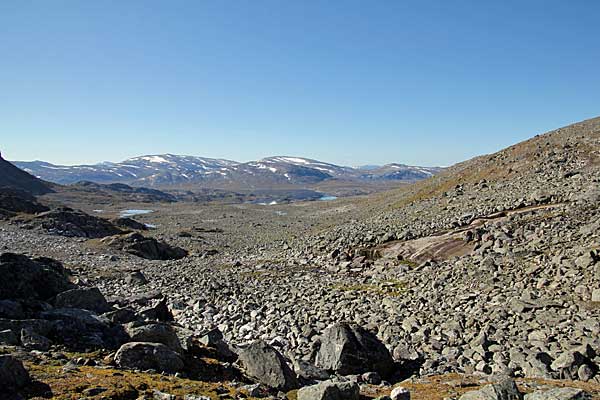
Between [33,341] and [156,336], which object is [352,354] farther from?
[33,341]

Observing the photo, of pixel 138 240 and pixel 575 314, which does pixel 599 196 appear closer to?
pixel 575 314

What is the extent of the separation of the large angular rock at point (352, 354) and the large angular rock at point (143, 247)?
117ft

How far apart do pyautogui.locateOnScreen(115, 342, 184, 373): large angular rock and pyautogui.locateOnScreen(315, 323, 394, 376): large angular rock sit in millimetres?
5185

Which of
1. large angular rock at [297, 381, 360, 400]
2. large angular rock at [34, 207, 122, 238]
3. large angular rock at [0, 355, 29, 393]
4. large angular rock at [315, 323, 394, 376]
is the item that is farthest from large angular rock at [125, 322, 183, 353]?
large angular rock at [34, 207, 122, 238]

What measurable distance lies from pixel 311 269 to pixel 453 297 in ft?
47.2

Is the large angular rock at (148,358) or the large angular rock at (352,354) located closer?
the large angular rock at (148,358)

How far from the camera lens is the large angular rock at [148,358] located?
440 inches

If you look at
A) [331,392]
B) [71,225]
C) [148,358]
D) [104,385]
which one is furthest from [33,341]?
[71,225]

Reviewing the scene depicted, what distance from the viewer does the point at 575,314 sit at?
16234mm

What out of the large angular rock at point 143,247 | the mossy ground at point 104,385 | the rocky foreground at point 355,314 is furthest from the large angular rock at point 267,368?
the large angular rock at point 143,247

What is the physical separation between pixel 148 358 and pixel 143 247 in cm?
3890

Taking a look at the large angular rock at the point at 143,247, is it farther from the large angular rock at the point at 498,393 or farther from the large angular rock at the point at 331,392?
the large angular rock at the point at 498,393

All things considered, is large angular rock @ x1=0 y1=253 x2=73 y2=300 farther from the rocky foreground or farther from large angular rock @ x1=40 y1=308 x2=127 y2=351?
large angular rock @ x1=40 y1=308 x2=127 y2=351

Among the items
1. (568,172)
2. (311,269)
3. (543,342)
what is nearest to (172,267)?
(311,269)
